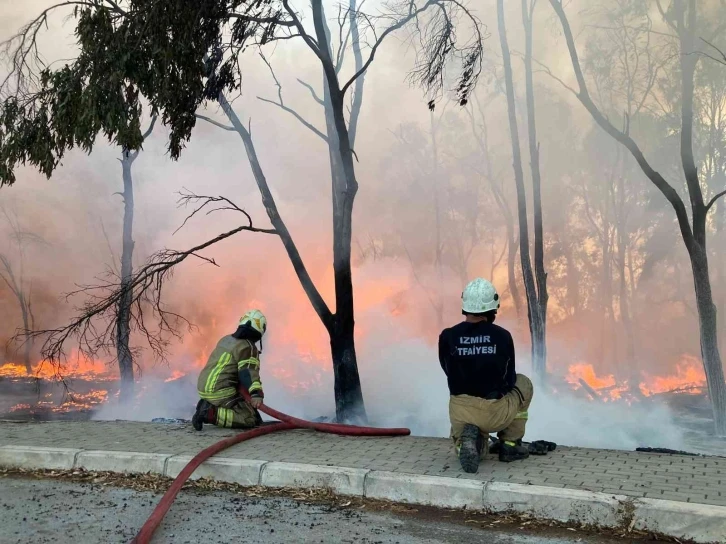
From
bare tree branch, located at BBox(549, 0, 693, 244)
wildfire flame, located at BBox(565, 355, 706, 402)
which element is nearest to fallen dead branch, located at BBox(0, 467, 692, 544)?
bare tree branch, located at BBox(549, 0, 693, 244)

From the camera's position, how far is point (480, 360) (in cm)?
502

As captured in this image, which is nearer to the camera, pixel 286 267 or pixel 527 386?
pixel 527 386

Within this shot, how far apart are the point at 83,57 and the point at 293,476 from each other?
6.49 meters

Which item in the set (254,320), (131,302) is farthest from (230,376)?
(131,302)

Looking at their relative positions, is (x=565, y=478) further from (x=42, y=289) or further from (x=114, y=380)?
(x=42, y=289)

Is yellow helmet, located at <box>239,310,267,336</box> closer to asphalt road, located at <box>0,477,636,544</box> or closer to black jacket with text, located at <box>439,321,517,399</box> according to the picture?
asphalt road, located at <box>0,477,636,544</box>

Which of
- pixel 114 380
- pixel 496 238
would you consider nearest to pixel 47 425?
pixel 114 380

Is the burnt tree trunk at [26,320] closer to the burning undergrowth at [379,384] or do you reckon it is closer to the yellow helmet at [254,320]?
the burning undergrowth at [379,384]

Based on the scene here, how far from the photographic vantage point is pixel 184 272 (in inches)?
1035

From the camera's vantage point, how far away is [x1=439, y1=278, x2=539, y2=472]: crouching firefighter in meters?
5.00

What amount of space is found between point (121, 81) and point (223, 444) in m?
5.23

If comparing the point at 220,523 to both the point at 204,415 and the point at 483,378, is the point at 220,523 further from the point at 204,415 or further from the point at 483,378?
the point at 204,415

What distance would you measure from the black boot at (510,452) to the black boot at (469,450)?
0.99ft

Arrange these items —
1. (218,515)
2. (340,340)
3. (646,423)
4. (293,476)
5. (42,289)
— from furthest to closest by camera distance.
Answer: (42,289) < (646,423) < (340,340) < (293,476) < (218,515)
